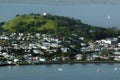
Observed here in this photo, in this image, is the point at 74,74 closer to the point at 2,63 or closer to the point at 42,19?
the point at 2,63

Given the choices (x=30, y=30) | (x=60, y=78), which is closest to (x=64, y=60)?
(x=60, y=78)

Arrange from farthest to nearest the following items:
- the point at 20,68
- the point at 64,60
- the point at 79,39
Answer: the point at 79,39
the point at 64,60
the point at 20,68

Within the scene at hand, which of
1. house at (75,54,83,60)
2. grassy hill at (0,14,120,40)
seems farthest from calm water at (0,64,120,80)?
grassy hill at (0,14,120,40)

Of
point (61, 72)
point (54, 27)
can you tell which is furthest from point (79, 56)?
point (54, 27)

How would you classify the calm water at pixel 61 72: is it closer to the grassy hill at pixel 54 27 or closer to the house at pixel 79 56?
the house at pixel 79 56

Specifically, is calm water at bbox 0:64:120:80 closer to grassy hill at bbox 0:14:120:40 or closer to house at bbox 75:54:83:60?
house at bbox 75:54:83:60

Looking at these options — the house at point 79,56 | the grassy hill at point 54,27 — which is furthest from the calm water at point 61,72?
the grassy hill at point 54,27
